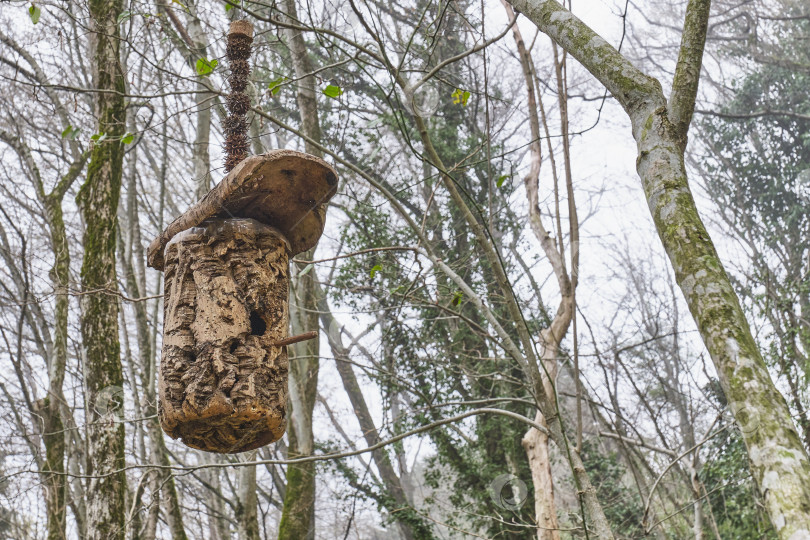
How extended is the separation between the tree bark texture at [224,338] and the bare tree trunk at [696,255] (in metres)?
1.23

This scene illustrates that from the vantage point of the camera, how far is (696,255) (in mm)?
1557

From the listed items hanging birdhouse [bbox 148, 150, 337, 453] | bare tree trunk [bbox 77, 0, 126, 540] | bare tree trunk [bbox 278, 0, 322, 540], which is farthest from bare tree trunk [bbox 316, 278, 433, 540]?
hanging birdhouse [bbox 148, 150, 337, 453]

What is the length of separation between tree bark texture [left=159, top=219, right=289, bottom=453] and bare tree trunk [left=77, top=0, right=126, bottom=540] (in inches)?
76.7

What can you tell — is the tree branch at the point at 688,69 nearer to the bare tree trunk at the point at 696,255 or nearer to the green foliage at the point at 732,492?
the bare tree trunk at the point at 696,255

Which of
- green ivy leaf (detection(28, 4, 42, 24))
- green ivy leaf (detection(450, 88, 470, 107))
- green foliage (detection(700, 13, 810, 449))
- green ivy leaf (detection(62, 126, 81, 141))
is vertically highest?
green foliage (detection(700, 13, 810, 449))

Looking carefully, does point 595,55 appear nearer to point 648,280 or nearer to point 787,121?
point 648,280

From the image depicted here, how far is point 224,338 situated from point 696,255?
1.38 m

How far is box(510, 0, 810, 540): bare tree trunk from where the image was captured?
4.13ft

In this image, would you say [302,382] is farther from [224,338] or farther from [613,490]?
[613,490]

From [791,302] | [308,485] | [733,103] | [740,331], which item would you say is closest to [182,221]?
[740,331]

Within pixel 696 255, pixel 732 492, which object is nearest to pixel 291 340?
pixel 696 255

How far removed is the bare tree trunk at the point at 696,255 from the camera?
1.26m

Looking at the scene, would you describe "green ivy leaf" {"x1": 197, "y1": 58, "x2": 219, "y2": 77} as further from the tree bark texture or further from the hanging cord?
the tree bark texture

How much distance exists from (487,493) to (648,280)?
243 inches
